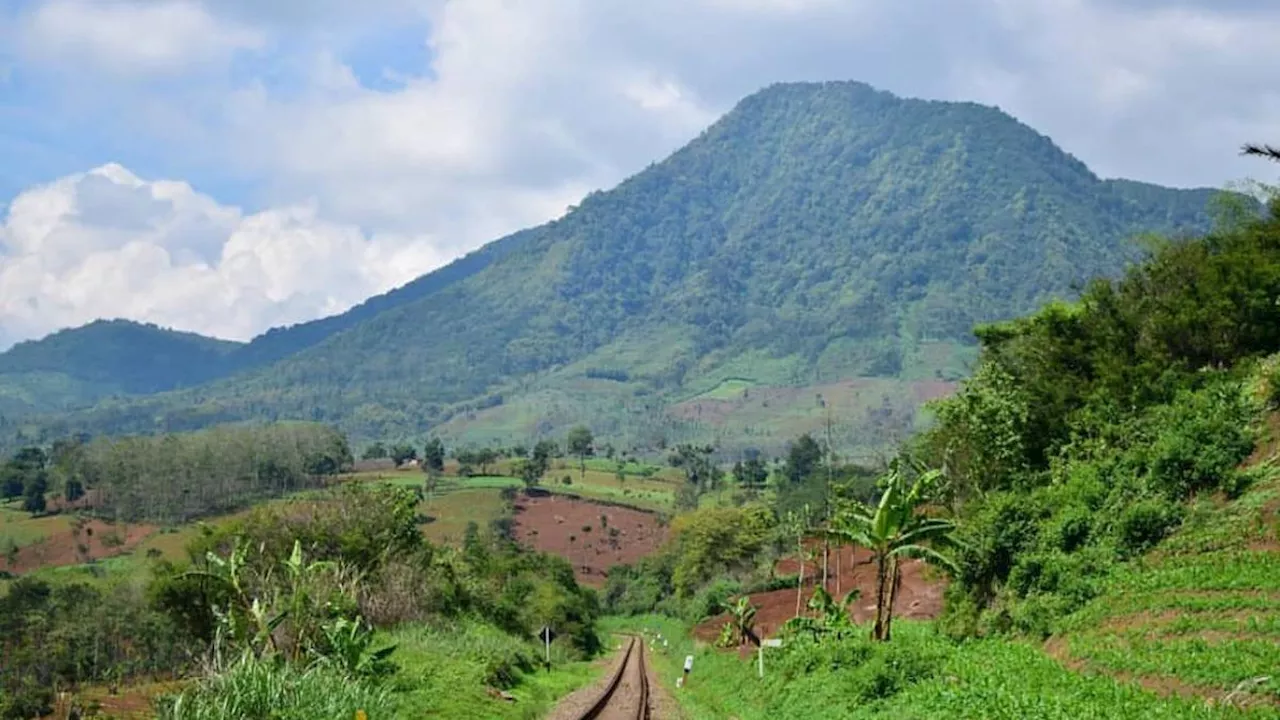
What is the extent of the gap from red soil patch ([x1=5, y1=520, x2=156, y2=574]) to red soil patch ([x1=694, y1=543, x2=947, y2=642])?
234ft

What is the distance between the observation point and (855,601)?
1943 inches

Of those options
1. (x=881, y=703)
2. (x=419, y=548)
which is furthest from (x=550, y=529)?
(x=881, y=703)

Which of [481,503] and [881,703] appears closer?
[881,703]

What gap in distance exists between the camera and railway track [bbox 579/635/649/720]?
2577 cm

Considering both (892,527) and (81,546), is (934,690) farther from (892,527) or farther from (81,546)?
(81,546)

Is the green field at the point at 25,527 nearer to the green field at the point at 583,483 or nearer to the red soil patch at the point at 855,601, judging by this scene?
the green field at the point at 583,483

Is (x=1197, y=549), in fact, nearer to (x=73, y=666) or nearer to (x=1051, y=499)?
(x=1051, y=499)

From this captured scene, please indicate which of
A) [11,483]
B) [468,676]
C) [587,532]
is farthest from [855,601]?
[11,483]

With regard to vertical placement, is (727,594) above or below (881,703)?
below

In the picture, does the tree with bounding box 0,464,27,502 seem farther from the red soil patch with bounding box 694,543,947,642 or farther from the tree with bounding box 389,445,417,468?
the red soil patch with bounding box 694,543,947,642

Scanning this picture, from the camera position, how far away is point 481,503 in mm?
134625

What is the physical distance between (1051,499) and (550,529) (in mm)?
101276

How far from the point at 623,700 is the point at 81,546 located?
318ft

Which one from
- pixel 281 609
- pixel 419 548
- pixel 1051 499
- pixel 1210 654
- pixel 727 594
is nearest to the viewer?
pixel 1210 654
